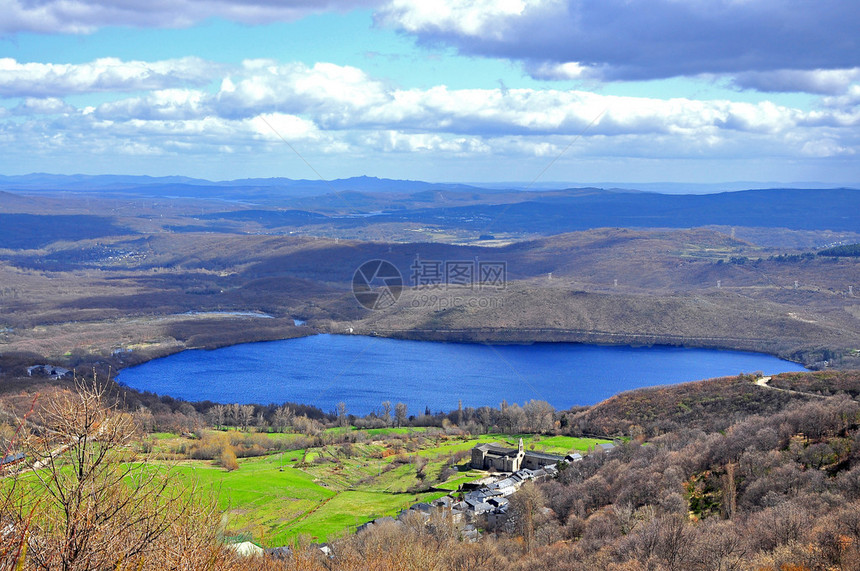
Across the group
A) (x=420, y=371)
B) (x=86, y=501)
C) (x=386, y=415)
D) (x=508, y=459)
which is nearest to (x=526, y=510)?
(x=508, y=459)

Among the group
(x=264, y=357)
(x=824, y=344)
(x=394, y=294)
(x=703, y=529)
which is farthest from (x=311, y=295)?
(x=703, y=529)

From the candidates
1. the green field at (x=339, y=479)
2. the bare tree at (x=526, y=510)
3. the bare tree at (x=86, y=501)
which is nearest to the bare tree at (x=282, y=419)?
the green field at (x=339, y=479)

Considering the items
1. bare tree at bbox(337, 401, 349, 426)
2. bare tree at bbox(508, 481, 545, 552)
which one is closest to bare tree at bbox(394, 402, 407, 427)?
bare tree at bbox(337, 401, 349, 426)

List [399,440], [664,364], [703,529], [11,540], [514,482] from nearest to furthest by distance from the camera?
[11,540] → [703,529] → [514,482] → [399,440] → [664,364]

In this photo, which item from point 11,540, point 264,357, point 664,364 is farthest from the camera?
point 264,357

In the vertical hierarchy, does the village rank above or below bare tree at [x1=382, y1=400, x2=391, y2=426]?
above

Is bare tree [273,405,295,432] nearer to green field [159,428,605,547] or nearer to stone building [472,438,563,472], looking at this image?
green field [159,428,605,547]

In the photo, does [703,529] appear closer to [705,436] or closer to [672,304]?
[705,436]

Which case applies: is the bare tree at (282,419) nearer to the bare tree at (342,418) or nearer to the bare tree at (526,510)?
the bare tree at (342,418)
